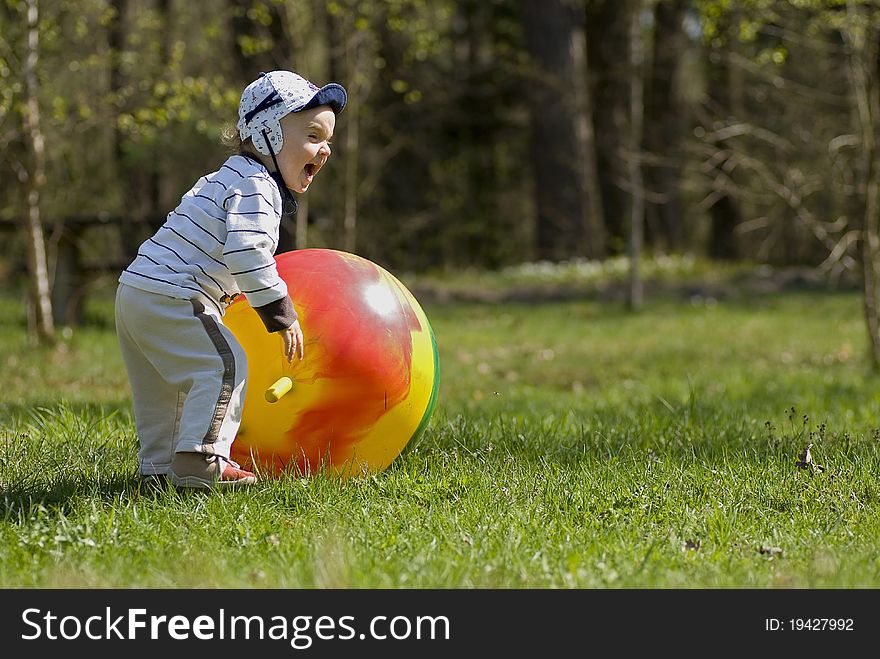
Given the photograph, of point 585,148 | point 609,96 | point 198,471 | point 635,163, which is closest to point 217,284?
point 198,471

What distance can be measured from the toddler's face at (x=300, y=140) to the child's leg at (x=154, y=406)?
3.14ft

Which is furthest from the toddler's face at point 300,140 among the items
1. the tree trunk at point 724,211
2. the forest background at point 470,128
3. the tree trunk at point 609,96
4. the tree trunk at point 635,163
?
the tree trunk at point 724,211

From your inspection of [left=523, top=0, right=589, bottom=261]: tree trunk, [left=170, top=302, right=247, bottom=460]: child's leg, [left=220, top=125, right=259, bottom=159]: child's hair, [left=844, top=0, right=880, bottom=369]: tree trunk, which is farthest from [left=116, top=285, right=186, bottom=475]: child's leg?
[left=523, top=0, right=589, bottom=261]: tree trunk

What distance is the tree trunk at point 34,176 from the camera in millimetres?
9156

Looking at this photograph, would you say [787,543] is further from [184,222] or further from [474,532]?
[184,222]

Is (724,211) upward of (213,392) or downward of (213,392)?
downward

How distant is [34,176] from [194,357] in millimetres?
6009

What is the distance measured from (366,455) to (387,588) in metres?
1.44

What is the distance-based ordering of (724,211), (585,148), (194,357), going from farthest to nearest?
1. (724,211)
2. (585,148)
3. (194,357)

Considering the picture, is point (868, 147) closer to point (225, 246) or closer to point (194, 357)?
point (225, 246)

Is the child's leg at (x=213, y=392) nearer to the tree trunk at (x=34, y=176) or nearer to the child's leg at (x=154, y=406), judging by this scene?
the child's leg at (x=154, y=406)

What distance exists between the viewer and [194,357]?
4.19 m

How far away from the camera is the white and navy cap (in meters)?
4.29

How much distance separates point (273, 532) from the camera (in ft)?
12.6
